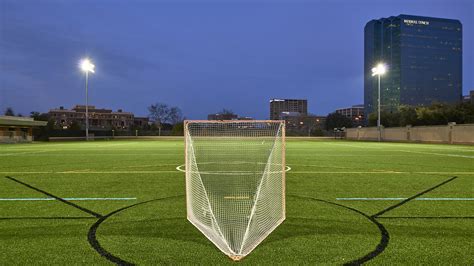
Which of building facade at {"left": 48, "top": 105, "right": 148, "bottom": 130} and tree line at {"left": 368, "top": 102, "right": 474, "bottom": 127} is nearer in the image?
tree line at {"left": 368, "top": 102, "right": 474, "bottom": 127}

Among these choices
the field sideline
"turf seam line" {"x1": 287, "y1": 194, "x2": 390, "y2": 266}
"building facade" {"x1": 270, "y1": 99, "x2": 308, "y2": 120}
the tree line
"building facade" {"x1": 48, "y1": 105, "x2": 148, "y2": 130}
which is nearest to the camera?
"turf seam line" {"x1": 287, "y1": 194, "x2": 390, "y2": 266}

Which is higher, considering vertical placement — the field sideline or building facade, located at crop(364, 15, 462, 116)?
building facade, located at crop(364, 15, 462, 116)

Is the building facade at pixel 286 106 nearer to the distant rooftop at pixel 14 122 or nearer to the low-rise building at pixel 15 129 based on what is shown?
the distant rooftop at pixel 14 122

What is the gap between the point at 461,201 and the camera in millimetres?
6988

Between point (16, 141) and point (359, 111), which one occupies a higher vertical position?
point (359, 111)

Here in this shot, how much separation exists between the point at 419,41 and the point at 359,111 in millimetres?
50568

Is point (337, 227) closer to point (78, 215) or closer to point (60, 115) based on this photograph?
point (78, 215)

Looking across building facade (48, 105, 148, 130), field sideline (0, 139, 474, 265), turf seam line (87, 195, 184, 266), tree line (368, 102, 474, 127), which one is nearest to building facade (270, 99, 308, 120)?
building facade (48, 105, 148, 130)

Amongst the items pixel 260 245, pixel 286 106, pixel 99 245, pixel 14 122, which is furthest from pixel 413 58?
pixel 99 245

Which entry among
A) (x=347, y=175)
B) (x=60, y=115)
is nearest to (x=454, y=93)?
(x=60, y=115)

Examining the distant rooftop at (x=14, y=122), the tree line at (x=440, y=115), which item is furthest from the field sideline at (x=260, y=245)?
the tree line at (x=440, y=115)

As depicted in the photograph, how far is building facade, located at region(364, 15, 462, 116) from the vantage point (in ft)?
493

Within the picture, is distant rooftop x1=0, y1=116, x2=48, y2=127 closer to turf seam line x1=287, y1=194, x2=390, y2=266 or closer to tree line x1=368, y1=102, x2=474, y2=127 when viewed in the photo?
turf seam line x1=287, y1=194, x2=390, y2=266

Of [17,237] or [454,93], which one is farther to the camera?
[454,93]
